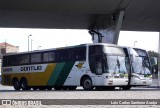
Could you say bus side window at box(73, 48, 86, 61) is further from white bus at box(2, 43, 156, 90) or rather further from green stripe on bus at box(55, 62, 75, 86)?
green stripe on bus at box(55, 62, 75, 86)

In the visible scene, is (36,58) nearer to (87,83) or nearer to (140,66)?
(87,83)

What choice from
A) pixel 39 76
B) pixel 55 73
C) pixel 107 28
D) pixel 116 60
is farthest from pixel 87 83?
pixel 107 28

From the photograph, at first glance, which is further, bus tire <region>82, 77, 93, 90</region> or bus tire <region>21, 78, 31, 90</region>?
bus tire <region>21, 78, 31, 90</region>

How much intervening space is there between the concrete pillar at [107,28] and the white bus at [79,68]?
11.1 m

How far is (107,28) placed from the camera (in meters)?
39.2

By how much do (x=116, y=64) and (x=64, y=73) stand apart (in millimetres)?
3535

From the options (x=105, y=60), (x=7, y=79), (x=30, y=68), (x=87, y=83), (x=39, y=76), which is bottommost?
(x=87, y=83)

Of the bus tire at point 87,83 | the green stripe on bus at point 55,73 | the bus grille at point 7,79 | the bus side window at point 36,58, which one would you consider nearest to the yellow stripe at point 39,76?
the green stripe on bus at point 55,73

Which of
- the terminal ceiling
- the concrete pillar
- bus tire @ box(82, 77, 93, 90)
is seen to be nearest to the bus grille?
the terminal ceiling

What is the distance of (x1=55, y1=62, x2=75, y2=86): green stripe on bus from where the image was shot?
23788 millimetres

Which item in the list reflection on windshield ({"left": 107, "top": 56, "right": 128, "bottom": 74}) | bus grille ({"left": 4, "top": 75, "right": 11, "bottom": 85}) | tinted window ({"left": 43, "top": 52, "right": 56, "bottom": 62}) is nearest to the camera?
reflection on windshield ({"left": 107, "top": 56, "right": 128, "bottom": 74})

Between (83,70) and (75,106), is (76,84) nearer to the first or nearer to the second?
(83,70)

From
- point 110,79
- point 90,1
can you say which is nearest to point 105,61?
point 110,79

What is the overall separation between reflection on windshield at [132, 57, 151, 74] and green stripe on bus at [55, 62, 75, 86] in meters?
3.94
